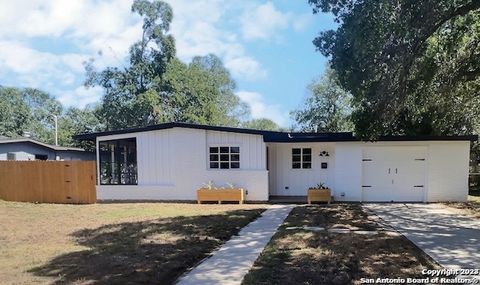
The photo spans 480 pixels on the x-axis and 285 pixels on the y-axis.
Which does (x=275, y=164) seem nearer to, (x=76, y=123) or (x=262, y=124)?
(x=262, y=124)

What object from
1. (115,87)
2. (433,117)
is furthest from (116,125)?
(433,117)

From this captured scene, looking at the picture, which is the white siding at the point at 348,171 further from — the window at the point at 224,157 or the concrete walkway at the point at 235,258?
the concrete walkway at the point at 235,258

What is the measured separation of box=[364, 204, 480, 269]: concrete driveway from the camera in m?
7.11

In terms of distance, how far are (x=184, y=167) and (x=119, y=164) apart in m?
2.99

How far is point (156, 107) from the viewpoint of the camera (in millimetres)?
33375

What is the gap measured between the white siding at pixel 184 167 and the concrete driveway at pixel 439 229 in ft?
15.0

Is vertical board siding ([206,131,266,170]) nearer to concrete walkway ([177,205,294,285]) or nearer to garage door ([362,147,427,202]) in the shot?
garage door ([362,147,427,202])


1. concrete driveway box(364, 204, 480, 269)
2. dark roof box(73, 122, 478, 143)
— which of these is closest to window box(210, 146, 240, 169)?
dark roof box(73, 122, 478, 143)

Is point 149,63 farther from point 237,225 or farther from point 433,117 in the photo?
point 237,225

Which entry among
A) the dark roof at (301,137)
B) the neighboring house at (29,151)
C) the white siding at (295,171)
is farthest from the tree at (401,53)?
the neighboring house at (29,151)

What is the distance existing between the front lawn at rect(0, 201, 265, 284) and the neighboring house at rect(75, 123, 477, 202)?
251cm

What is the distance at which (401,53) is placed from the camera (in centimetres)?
967

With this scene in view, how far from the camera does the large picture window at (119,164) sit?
58.8 feet

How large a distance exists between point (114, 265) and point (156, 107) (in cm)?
2727
